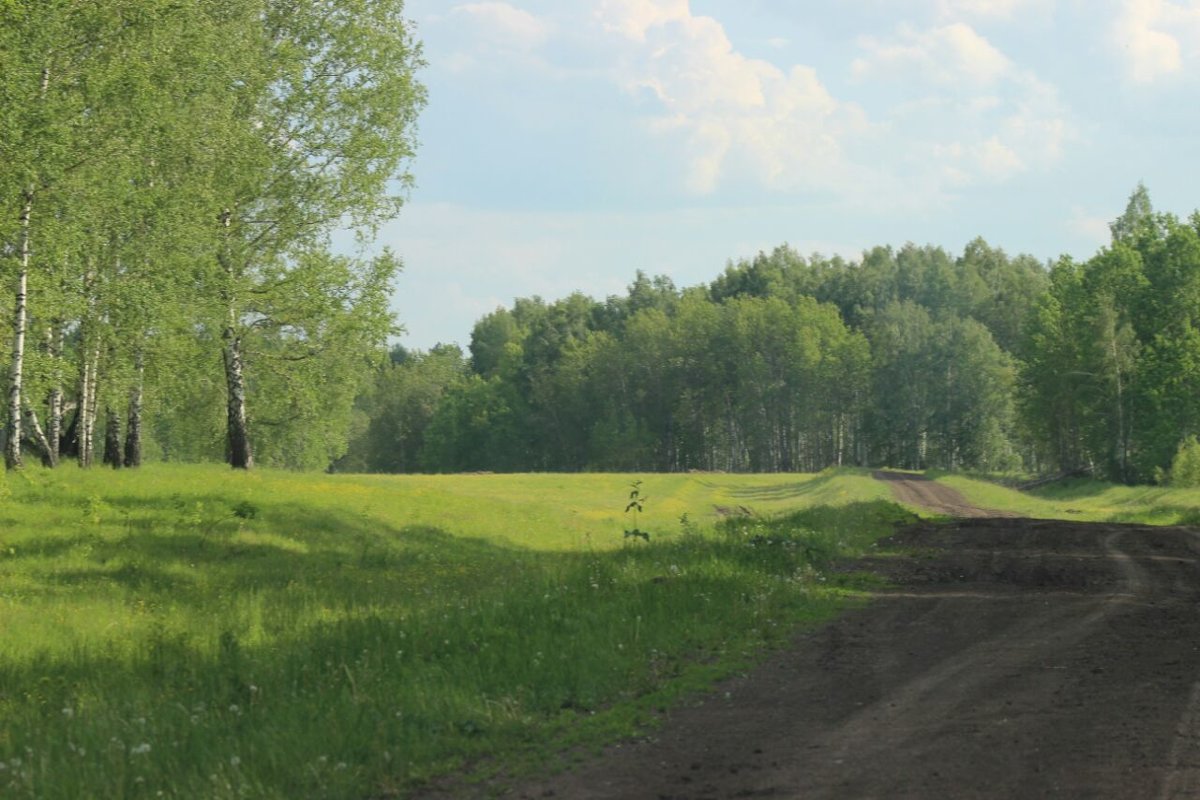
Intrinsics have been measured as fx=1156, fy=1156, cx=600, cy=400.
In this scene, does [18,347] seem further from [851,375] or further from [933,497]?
[851,375]

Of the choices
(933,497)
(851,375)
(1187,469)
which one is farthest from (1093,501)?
(851,375)

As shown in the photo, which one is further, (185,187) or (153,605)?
(185,187)

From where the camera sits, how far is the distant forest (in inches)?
3071

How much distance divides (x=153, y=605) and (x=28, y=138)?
12.3m

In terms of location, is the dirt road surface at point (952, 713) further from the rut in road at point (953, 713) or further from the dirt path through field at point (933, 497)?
the dirt path through field at point (933, 497)

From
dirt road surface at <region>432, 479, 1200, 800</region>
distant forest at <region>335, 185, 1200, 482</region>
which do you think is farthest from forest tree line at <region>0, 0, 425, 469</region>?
distant forest at <region>335, 185, 1200, 482</region>

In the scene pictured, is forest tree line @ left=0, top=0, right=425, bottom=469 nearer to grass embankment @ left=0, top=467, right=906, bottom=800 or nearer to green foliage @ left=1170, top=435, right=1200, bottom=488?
grass embankment @ left=0, top=467, right=906, bottom=800

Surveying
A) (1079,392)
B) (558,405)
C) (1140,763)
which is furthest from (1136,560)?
(558,405)

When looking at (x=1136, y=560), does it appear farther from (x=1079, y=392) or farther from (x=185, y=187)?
(x=1079, y=392)

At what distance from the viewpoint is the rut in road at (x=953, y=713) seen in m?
7.45

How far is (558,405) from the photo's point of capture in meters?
153

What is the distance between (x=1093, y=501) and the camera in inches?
2429

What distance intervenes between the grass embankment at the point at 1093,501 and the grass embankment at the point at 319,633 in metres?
16.5

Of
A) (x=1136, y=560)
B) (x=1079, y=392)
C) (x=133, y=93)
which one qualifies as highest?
(x=133, y=93)
